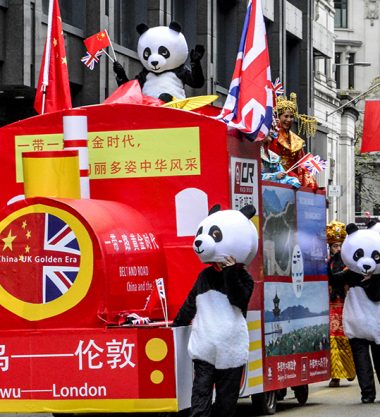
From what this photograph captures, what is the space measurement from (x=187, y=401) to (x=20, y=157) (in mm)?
2990

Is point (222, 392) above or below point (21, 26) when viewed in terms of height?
below

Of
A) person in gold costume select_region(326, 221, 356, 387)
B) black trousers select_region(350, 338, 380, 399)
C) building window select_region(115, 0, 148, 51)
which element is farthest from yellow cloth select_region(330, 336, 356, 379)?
building window select_region(115, 0, 148, 51)

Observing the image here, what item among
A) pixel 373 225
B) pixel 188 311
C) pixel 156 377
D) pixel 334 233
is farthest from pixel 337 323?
pixel 156 377

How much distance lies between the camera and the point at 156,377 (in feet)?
40.9

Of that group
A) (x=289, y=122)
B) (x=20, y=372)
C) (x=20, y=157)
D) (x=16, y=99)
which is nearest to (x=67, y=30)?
(x=16, y=99)

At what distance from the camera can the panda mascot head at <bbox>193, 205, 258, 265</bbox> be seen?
1255cm

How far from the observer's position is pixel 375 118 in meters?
39.9

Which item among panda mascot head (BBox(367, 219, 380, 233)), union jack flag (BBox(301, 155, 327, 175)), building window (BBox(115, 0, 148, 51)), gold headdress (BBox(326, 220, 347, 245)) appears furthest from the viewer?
building window (BBox(115, 0, 148, 51))

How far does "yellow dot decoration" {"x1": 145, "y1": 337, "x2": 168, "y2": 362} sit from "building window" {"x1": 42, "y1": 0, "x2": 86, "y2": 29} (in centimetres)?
1810

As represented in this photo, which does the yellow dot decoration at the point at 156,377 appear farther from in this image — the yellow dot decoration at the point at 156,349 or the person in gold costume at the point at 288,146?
the person in gold costume at the point at 288,146

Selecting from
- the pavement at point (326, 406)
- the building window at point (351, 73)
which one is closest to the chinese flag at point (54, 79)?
the pavement at point (326, 406)

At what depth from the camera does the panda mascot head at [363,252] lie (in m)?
17.2

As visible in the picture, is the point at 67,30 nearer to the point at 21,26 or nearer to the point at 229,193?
the point at 21,26

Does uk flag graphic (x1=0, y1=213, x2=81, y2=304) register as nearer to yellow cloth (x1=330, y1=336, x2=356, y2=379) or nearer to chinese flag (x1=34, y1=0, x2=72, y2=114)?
chinese flag (x1=34, y1=0, x2=72, y2=114)
